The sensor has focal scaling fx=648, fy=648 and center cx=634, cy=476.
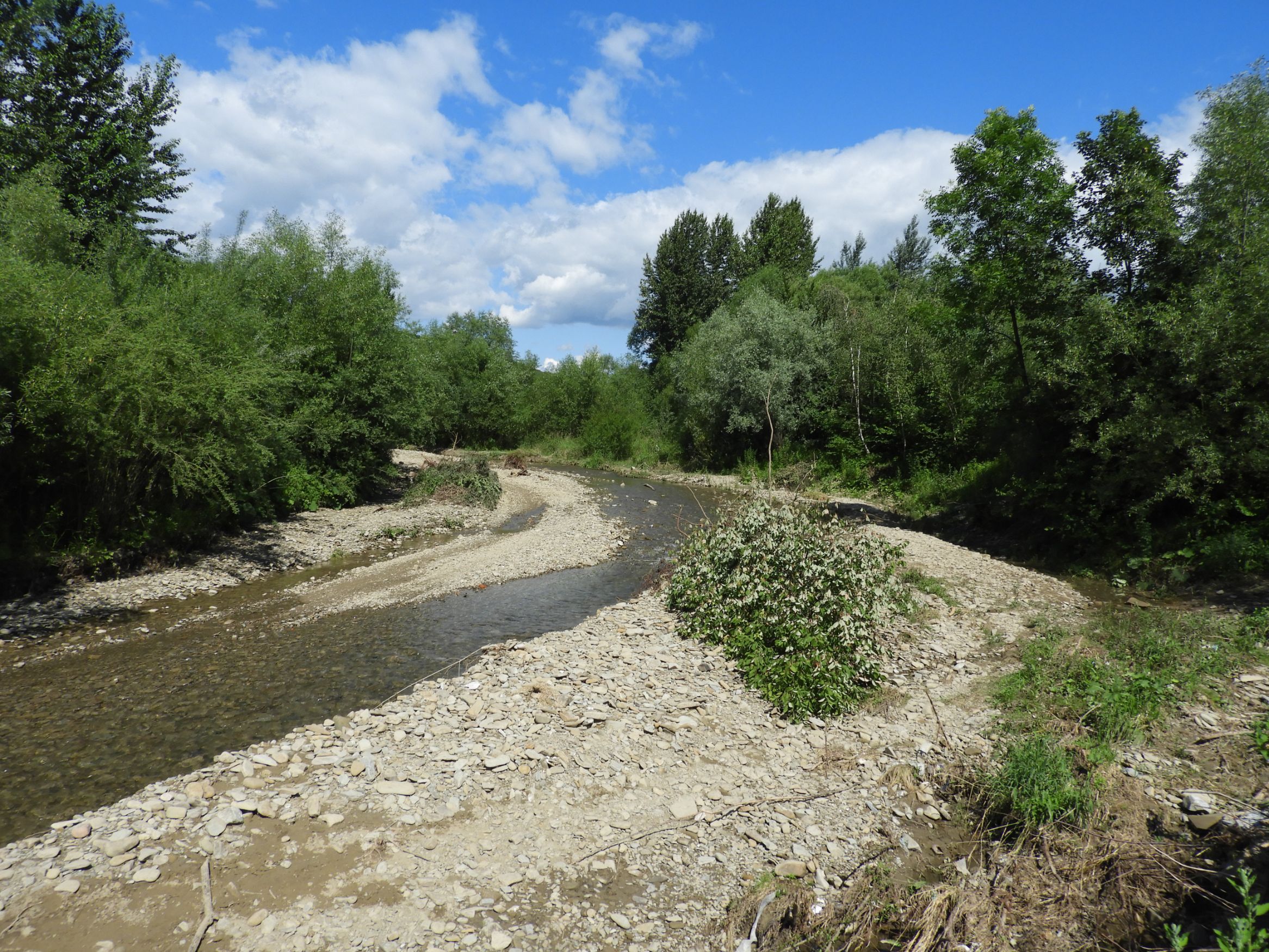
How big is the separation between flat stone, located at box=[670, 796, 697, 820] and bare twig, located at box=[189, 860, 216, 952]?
13.2 ft

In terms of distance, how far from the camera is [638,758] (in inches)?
295

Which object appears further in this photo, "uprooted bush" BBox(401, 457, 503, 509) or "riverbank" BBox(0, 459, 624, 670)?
"uprooted bush" BBox(401, 457, 503, 509)

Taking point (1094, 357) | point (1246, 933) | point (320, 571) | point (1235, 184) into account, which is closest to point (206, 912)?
point (1246, 933)

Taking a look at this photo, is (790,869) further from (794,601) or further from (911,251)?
(911,251)

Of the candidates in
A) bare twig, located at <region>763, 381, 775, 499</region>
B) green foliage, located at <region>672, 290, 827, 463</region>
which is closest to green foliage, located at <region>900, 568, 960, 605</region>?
bare twig, located at <region>763, 381, 775, 499</region>

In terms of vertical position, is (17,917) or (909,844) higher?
(17,917)

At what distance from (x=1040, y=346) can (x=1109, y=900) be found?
15.6m

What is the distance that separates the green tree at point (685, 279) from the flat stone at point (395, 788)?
2093 inches

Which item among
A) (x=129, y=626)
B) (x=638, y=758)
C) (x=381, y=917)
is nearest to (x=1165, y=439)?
(x=638, y=758)

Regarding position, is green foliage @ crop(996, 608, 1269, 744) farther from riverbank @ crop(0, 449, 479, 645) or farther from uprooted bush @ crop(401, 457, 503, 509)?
uprooted bush @ crop(401, 457, 503, 509)

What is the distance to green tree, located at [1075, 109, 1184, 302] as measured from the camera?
598 inches

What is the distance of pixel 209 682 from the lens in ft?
33.3

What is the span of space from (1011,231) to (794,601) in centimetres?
1542

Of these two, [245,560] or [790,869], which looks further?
[245,560]
